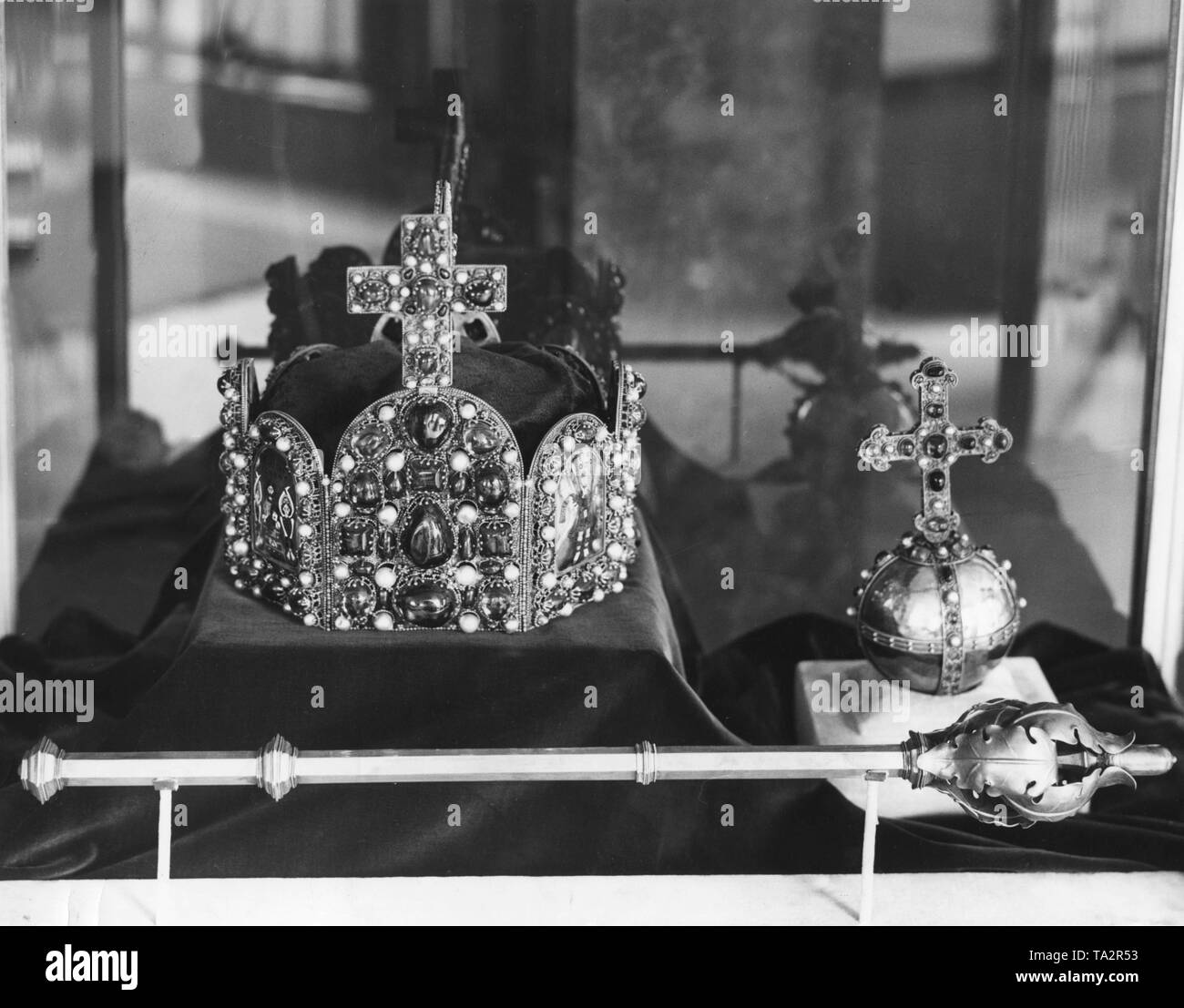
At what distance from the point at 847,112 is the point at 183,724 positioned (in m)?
1.15

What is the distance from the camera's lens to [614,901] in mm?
1580

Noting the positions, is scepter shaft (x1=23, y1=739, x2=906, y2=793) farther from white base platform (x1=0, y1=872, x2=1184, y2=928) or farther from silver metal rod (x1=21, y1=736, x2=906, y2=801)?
white base platform (x1=0, y1=872, x2=1184, y2=928)

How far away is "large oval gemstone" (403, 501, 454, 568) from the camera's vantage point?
1632 mm

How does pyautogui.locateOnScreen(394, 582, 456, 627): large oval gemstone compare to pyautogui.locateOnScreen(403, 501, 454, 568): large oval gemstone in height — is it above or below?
below

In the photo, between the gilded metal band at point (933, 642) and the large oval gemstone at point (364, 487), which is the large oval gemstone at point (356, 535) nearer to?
the large oval gemstone at point (364, 487)

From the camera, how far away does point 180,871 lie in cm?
163

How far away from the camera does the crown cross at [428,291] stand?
64.2 inches

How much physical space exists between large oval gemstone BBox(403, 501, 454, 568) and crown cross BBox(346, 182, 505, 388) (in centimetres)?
13

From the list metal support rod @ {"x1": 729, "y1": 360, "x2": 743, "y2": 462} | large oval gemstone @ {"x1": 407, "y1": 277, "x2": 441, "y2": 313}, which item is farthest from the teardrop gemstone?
metal support rod @ {"x1": 729, "y1": 360, "x2": 743, "y2": 462}

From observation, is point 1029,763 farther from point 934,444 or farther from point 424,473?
point 424,473

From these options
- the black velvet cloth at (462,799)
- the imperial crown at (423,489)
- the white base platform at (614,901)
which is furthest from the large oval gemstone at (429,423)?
the white base platform at (614,901)

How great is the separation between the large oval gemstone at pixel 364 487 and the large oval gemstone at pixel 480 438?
10 cm
